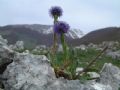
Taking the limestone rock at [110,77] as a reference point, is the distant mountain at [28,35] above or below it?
below

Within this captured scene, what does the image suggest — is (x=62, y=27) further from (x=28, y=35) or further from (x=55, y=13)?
(x=28, y=35)

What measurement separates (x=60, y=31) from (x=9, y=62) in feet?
3.92

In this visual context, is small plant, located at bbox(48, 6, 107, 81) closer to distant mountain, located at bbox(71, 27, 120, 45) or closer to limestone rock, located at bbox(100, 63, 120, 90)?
limestone rock, located at bbox(100, 63, 120, 90)

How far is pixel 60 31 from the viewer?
29.6 feet

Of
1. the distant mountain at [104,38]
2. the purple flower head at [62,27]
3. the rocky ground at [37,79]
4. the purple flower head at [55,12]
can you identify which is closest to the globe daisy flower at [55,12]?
the purple flower head at [55,12]

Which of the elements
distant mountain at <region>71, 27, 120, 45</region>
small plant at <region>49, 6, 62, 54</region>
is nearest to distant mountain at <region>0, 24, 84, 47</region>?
distant mountain at <region>71, 27, 120, 45</region>

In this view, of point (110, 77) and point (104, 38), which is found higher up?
point (110, 77)

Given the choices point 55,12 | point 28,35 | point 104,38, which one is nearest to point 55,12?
point 55,12

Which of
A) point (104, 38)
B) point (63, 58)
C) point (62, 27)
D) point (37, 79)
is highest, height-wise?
point (62, 27)

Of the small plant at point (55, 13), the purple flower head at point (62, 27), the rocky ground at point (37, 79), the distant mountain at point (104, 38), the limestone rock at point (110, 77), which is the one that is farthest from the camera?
the distant mountain at point (104, 38)

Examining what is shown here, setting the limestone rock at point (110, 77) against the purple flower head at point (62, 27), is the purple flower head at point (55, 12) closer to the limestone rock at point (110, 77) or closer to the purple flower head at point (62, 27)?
the purple flower head at point (62, 27)

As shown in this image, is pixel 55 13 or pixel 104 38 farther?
pixel 104 38

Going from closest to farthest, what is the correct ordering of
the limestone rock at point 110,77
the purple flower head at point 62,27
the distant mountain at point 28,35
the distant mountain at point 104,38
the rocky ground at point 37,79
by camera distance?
the rocky ground at point 37,79
the purple flower head at point 62,27
the limestone rock at point 110,77
the distant mountain at point 104,38
the distant mountain at point 28,35

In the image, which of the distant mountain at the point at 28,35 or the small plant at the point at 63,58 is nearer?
the small plant at the point at 63,58
